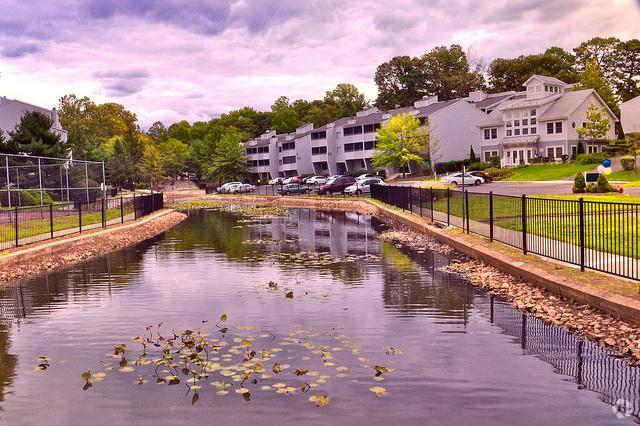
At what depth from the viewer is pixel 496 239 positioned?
18.8 metres

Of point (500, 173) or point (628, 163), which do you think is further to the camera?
point (500, 173)

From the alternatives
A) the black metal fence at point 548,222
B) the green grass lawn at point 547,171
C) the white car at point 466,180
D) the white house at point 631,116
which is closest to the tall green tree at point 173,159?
the white car at point 466,180

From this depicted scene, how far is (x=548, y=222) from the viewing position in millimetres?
20938

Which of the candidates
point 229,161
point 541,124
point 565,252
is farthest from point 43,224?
point 229,161

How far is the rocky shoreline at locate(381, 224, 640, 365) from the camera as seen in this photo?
867 cm

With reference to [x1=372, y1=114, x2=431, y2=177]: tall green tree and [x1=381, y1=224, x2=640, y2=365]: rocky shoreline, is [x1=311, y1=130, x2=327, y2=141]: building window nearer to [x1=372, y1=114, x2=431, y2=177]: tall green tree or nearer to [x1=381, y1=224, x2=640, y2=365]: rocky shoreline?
[x1=372, y1=114, x2=431, y2=177]: tall green tree

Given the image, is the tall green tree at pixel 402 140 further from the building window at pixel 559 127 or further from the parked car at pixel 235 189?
the parked car at pixel 235 189

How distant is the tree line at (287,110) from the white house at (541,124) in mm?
10181

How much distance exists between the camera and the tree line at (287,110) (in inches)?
3738

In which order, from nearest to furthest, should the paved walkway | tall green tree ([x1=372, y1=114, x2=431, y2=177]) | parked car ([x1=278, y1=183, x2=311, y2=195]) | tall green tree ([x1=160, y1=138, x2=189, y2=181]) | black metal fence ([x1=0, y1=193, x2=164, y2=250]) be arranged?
the paved walkway → black metal fence ([x1=0, y1=193, x2=164, y2=250]) → parked car ([x1=278, y1=183, x2=311, y2=195]) → tall green tree ([x1=372, y1=114, x2=431, y2=177]) → tall green tree ([x1=160, y1=138, x2=189, y2=181])

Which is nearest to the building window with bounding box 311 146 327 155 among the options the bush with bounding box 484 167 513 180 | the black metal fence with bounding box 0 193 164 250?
the bush with bounding box 484 167 513 180

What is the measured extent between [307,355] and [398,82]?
137 m

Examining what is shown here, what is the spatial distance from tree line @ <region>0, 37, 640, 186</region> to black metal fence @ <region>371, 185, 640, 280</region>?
1544 inches

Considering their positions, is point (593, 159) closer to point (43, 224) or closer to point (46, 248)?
point (43, 224)
